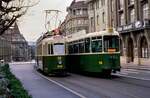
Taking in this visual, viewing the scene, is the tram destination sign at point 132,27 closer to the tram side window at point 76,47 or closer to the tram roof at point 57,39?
the tram side window at point 76,47

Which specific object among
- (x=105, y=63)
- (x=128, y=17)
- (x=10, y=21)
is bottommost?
A: (x=105, y=63)

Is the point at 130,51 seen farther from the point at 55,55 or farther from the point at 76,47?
the point at 55,55

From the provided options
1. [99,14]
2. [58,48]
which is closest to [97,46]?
[58,48]

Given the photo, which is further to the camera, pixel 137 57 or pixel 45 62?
pixel 137 57

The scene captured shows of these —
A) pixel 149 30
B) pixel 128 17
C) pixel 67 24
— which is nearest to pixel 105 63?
pixel 149 30

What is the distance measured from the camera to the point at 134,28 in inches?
2434

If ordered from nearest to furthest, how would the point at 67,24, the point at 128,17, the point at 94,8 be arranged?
1. the point at 128,17
2. the point at 94,8
3. the point at 67,24

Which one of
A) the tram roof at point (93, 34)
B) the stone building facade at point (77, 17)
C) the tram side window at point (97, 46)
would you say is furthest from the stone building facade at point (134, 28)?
the stone building facade at point (77, 17)

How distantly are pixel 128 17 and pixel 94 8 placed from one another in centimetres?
2232

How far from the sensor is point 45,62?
35.4 meters

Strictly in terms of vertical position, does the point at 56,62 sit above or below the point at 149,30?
below

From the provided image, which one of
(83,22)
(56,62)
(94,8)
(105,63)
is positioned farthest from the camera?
(83,22)

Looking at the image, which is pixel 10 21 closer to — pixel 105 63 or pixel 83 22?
pixel 105 63

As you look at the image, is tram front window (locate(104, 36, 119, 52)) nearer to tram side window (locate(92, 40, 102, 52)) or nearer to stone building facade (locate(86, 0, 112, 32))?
tram side window (locate(92, 40, 102, 52))
